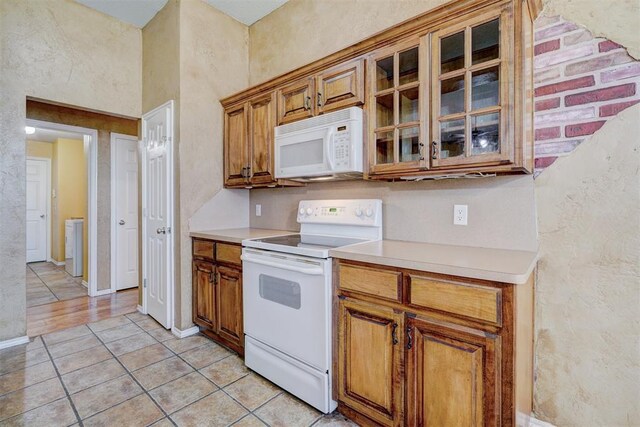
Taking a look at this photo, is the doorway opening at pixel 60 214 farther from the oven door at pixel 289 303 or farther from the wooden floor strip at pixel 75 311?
the oven door at pixel 289 303

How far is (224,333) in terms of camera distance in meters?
2.48

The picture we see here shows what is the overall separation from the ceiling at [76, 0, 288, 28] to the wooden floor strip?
118 inches

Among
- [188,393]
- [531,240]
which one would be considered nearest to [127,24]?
[188,393]

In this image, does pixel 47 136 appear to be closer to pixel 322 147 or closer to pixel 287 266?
pixel 322 147

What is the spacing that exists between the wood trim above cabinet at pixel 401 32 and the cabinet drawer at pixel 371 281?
50.8 inches

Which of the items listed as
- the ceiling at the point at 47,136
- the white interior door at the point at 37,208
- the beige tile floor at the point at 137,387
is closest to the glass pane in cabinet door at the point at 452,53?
the beige tile floor at the point at 137,387

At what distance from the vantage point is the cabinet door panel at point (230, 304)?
7.64 feet

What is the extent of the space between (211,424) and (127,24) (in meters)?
3.66

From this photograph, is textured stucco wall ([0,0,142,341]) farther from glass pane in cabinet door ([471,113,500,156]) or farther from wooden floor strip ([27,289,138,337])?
glass pane in cabinet door ([471,113,500,156])

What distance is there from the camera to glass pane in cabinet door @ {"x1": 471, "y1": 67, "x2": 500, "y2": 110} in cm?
150

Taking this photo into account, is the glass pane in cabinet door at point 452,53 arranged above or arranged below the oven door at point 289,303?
above

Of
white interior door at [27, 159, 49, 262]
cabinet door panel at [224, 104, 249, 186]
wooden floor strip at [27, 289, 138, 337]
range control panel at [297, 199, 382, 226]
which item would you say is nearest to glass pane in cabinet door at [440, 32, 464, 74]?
range control panel at [297, 199, 382, 226]

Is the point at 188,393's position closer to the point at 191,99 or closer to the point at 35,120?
the point at 191,99

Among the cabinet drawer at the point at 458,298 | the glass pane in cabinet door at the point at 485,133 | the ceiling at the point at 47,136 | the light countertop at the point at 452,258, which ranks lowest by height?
the cabinet drawer at the point at 458,298
